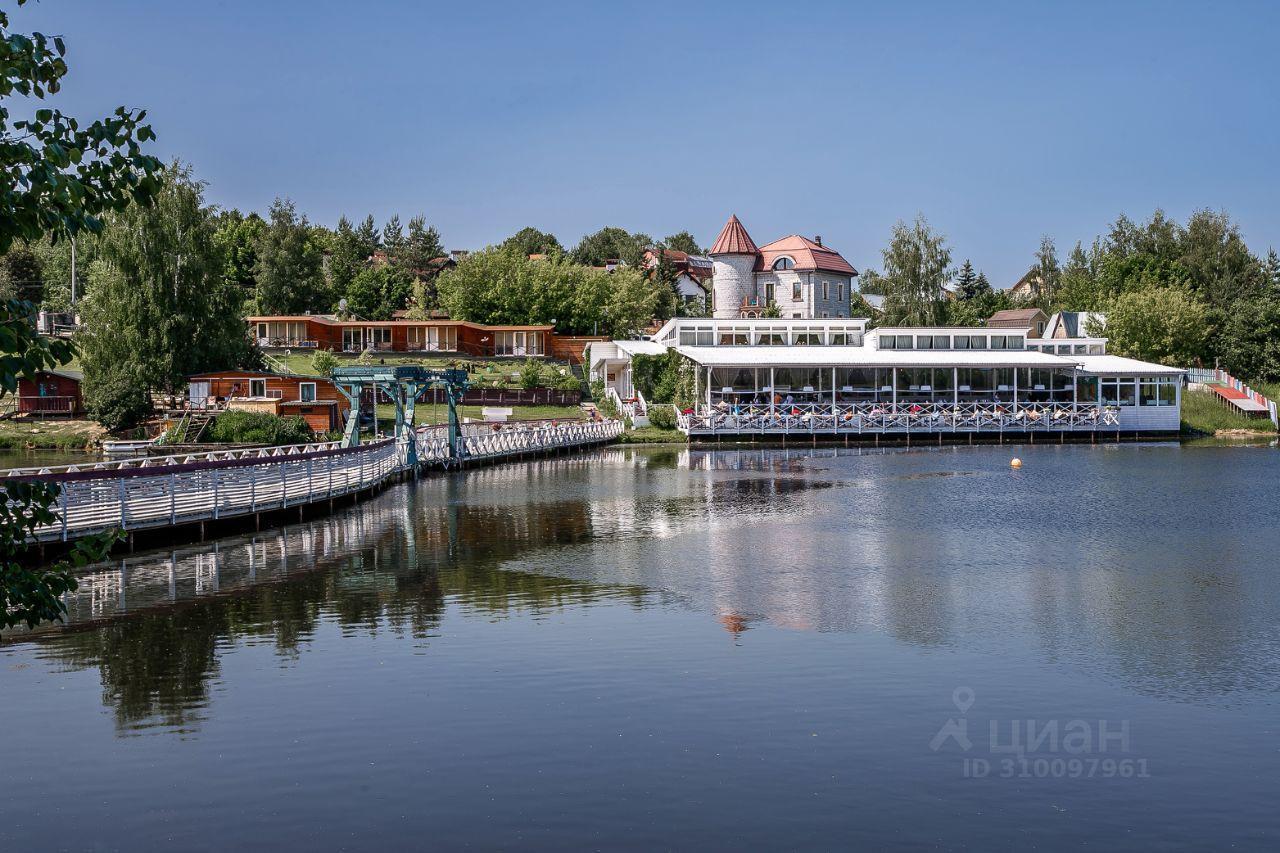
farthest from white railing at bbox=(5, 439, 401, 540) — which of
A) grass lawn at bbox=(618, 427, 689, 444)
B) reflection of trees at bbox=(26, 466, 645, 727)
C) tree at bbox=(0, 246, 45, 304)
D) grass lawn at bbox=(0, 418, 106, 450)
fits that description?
tree at bbox=(0, 246, 45, 304)

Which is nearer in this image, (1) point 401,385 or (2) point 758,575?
(2) point 758,575

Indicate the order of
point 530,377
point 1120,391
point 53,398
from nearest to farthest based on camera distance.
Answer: point 53,398 < point 1120,391 < point 530,377

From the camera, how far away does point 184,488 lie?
1026 inches

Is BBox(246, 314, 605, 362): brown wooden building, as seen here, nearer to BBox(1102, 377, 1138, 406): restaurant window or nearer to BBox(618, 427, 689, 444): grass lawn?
BBox(618, 427, 689, 444): grass lawn

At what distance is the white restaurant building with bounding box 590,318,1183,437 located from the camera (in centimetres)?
6181

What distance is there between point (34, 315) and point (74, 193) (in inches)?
34.8

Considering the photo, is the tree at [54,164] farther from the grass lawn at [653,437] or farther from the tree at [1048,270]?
the tree at [1048,270]

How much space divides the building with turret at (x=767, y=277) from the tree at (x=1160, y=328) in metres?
21.5

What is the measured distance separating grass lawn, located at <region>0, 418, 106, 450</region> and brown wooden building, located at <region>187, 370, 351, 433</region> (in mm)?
5515

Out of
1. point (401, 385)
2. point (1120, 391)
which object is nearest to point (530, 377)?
point (401, 385)

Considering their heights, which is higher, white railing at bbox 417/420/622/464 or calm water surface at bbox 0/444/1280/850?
white railing at bbox 417/420/622/464

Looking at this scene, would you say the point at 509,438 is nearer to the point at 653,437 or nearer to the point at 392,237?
the point at 653,437

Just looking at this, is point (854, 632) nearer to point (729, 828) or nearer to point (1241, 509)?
point (729, 828)

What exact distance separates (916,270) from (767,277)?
11775 mm
